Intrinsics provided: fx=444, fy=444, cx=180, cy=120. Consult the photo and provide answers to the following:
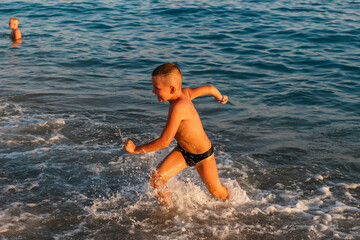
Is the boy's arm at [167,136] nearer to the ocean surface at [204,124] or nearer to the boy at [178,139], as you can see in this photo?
the boy at [178,139]

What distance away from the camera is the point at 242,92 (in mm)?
9039

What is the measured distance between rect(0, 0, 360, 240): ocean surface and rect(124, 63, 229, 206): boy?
351 mm

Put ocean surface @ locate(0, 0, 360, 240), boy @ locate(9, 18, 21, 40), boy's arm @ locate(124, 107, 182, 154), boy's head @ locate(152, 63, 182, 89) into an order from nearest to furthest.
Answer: boy's head @ locate(152, 63, 182, 89) < boy's arm @ locate(124, 107, 182, 154) < ocean surface @ locate(0, 0, 360, 240) < boy @ locate(9, 18, 21, 40)

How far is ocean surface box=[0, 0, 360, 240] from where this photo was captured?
4.66 metres

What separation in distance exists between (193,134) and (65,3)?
1769 cm

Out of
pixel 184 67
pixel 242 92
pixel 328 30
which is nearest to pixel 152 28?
pixel 184 67

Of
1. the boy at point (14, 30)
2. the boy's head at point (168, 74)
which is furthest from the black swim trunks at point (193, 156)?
the boy at point (14, 30)

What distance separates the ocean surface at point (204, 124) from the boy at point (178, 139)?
35cm

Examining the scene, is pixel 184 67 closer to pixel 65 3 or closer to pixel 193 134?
pixel 193 134

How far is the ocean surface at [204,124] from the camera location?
466 cm

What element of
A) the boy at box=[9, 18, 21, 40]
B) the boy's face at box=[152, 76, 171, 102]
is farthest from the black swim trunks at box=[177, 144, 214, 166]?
the boy at box=[9, 18, 21, 40]

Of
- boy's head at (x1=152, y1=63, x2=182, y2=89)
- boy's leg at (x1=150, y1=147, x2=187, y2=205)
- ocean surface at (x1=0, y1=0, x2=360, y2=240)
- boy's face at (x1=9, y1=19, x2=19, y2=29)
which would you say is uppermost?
boy's head at (x1=152, y1=63, x2=182, y2=89)

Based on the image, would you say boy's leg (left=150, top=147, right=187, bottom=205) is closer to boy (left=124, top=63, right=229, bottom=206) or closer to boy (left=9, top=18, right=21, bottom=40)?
boy (left=124, top=63, right=229, bottom=206)

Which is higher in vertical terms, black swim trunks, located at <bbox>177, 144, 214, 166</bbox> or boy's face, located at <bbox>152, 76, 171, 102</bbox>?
boy's face, located at <bbox>152, 76, 171, 102</bbox>
